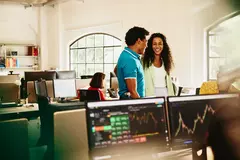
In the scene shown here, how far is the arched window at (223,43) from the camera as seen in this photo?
662 cm

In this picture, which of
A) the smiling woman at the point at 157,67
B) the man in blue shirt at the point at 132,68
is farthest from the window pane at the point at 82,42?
the man in blue shirt at the point at 132,68

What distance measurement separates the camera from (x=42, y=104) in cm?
415

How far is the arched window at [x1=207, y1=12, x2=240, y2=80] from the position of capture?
6.62m

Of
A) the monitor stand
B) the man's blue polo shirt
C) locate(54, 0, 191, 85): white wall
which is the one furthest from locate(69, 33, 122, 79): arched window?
the man's blue polo shirt

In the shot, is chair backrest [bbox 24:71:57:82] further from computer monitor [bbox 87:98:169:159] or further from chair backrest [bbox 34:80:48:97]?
computer monitor [bbox 87:98:169:159]

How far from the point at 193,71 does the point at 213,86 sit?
4343mm

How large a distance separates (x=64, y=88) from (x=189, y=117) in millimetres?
4484

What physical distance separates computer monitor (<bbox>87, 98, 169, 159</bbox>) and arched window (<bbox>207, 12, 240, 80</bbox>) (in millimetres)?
4871

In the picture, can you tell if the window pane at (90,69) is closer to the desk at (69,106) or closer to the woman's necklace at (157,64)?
the woman's necklace at (157,64)

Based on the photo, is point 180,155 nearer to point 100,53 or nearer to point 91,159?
point 91,159

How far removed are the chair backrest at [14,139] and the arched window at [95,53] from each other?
7.47 m

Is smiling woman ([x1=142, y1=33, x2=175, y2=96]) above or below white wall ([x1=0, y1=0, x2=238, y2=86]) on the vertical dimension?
below

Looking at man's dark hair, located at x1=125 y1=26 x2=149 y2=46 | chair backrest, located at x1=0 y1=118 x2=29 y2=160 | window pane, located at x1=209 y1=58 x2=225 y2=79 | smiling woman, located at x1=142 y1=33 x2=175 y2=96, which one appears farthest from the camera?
window pane, located at x1=209 y1=58 x2=225 y2=79

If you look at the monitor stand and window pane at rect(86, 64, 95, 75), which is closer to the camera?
the monitor stand
